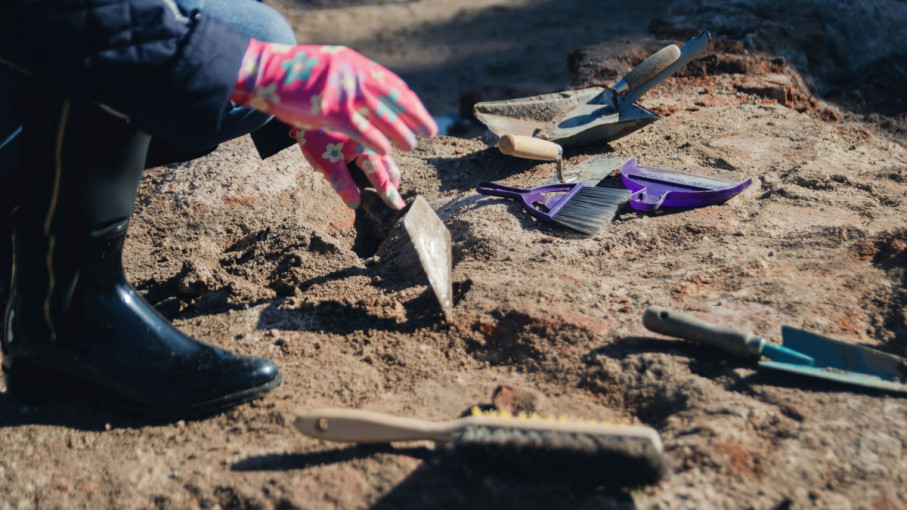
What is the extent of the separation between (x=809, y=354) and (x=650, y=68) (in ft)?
6.07

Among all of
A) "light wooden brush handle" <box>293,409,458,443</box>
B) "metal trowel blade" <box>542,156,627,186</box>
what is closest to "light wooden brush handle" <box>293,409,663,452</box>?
"light wooden brush handle" <box>293,409,458,443</box>

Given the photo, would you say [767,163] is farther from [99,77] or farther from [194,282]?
[99,77]

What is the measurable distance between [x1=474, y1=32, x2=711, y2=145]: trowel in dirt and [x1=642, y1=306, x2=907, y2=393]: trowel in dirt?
1611 mm

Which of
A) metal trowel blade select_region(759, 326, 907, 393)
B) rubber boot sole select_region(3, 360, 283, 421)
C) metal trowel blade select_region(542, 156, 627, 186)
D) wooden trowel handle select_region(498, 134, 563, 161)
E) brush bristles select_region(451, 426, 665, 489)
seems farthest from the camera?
metal trowel blade select_region(542, 156, 627, 186)

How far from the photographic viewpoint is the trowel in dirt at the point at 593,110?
10.1 feet

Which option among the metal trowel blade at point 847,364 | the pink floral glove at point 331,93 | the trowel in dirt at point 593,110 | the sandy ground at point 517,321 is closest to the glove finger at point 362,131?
the pink floral glove at point 331,93

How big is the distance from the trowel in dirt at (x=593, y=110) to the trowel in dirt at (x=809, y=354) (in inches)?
63.4

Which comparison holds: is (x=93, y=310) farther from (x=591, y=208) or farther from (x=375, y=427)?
(x=591, y=208)

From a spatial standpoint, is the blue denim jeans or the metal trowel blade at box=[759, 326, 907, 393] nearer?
the metal trowel blade at box=[759, 326, 907, 393]

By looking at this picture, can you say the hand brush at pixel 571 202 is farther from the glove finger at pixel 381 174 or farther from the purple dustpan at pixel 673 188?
the glove finger at pixel 381 174

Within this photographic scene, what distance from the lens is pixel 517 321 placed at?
185 cm

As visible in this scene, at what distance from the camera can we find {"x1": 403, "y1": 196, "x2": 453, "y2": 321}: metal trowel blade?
6.26 feet

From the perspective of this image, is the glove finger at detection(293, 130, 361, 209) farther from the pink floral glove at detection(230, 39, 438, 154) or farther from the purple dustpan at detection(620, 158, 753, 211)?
the purple dustpan at detection(620, 158, 753, 211)

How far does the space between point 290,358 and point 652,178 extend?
1.56 meters
